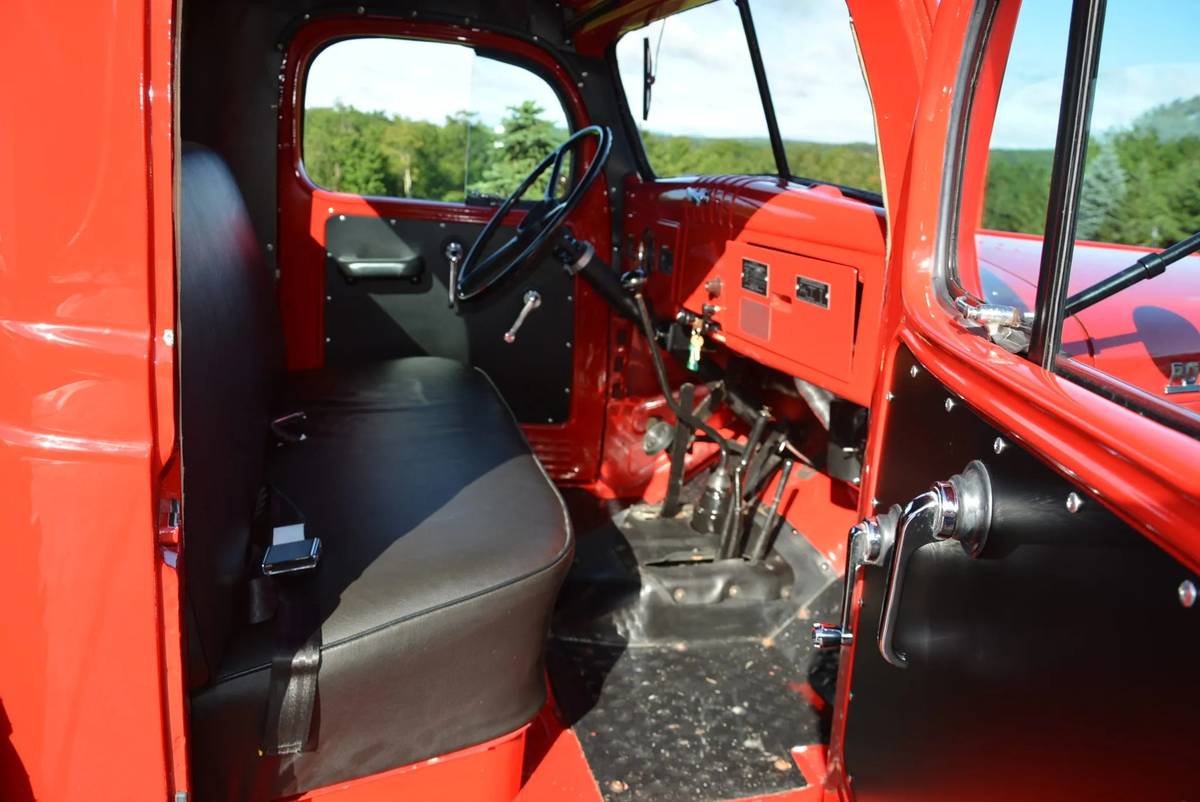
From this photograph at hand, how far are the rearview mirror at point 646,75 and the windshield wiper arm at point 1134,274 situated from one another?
6.47 ft

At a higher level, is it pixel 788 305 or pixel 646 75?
pixel 646 75

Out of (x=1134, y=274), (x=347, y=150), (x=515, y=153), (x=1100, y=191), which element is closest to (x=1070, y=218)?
(x=1134, y=274)

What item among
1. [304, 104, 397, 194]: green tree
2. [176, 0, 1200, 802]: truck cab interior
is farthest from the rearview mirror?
[304, 104, 397, 194]: green tree

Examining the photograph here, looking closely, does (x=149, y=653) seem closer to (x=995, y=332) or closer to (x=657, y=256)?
(x=995, y=332)

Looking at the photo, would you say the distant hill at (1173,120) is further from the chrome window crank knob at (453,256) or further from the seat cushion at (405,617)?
the chrome window crank knob at (453,256)

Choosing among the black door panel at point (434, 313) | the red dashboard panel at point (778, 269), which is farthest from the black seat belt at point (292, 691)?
the black door panel at point (434, 313)

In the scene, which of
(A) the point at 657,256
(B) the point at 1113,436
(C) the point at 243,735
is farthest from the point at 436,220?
(B) the point at 1113,436

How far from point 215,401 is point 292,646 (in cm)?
38

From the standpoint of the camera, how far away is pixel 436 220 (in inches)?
108

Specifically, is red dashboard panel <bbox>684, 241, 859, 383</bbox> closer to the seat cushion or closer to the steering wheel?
the steering wheel

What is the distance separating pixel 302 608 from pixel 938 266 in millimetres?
1038

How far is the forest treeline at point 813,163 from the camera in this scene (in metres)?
0.94

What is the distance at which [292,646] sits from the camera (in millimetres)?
1268

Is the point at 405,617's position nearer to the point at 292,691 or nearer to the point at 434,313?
the point at 292,691
